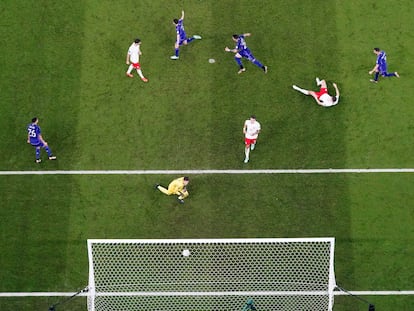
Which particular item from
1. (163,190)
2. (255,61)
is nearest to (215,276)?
(163,190)

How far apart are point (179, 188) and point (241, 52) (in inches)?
193

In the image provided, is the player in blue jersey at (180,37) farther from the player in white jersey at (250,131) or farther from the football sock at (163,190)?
the football sock at (163,190)

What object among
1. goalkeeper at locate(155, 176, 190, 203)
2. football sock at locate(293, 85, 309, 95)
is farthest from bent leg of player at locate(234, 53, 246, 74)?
goalkeeper at locate(155, 176, 190, 203)

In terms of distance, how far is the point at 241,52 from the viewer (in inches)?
835

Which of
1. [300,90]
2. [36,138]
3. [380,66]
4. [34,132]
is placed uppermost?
[380,66]

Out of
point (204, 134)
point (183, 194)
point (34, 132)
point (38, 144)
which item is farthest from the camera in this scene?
point (204, 134)

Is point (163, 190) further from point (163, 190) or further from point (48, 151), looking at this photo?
point (48, 151)

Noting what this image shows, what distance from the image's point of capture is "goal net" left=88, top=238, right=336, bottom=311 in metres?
17.5

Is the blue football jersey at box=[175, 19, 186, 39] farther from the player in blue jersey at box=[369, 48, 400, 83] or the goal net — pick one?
the goal net

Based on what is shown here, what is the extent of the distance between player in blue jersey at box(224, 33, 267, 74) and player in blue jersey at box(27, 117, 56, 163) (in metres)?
6.11

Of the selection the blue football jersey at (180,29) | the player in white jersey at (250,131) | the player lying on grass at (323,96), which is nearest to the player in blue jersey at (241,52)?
the blue football jersey at (180,29)

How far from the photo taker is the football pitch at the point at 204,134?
61.4ft

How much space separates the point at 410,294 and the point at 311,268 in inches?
98.8

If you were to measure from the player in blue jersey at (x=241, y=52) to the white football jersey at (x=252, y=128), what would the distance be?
302 centimetres
